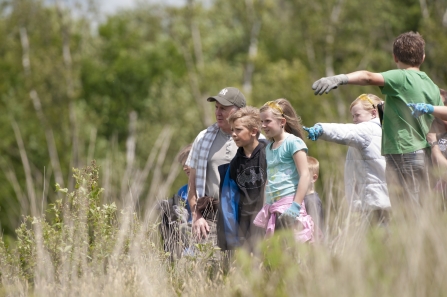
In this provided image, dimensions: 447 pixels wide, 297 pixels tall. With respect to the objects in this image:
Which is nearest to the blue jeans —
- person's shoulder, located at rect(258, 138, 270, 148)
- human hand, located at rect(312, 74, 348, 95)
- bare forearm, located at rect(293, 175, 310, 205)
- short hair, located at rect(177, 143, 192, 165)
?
bare forearm, located at rect(293, 175, 310, 205)

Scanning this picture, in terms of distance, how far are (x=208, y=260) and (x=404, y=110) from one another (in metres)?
1.65

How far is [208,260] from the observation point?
5445 mm

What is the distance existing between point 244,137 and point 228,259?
89 cm

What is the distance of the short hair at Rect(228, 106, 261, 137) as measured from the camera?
5.89m

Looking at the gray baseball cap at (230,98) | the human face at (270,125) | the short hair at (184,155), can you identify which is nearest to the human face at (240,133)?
the human face at (270,125)

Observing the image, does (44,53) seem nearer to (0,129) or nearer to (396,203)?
(0,129)

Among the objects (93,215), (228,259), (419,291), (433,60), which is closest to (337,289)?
(419,291)

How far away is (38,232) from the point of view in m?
5.23

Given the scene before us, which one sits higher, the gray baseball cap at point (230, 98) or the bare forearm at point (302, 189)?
the gray baseball cap at point (230, 98)

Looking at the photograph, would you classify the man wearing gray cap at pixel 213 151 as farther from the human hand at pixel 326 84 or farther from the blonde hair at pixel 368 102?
the human hand at pixel 326 84

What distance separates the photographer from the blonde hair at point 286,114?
5.79m

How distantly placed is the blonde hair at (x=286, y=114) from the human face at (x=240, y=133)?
18cm

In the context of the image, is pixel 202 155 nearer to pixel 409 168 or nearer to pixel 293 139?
pixel 293 139

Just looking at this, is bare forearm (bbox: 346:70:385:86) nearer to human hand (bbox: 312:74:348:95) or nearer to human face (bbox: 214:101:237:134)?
human hand (bbox: 312:74:348:95)
